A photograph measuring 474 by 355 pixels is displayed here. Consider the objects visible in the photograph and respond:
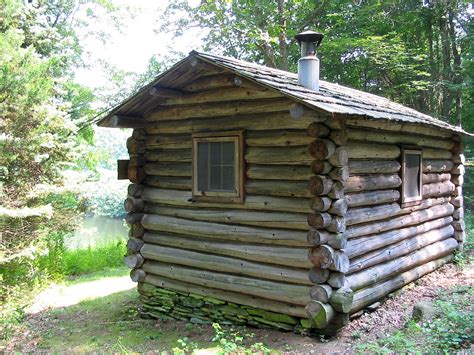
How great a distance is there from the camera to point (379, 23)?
19.8 metres

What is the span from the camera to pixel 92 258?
14.0m

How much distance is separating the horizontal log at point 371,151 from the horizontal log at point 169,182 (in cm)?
283

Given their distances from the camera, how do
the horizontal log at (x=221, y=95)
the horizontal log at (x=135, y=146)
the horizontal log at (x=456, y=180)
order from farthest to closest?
the horizontal log at (x=456, y=180) → the horizontal log at (x=135, y=146) → the horizontal log at (x=221, y=95)

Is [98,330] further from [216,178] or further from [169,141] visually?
[169,141]

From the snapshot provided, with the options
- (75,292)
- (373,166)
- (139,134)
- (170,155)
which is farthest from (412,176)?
(75,292)

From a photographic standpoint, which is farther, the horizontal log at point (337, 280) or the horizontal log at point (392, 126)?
the horizontal log at point (392, 126)

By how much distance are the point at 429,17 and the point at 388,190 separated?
590 inches

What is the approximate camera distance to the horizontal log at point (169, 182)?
306 inches

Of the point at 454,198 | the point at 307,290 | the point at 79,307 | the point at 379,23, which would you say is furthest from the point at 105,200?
the point at 307,290

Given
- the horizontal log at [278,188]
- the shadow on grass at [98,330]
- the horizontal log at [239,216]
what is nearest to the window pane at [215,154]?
the horizontal log at [278,188]

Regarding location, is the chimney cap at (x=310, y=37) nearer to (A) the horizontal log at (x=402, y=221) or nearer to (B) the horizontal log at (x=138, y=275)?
(A) the horizontal log at (x=402, y=221)

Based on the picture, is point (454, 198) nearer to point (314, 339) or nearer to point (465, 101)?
point (314, 339)

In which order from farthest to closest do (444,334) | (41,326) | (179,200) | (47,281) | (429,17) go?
1. (429,17)
2. (47,281)
3. (41,326)
4. (179,200)
5. (444,334)

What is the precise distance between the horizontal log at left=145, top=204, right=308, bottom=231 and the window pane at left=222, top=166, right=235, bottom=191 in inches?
12.7
